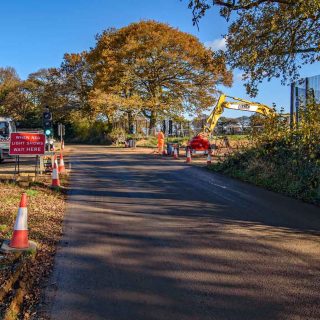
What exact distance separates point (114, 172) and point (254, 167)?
5.94 m

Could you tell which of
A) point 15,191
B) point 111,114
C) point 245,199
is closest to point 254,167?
point 245,199

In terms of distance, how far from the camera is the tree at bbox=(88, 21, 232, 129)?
43781mm

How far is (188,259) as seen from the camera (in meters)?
6.10

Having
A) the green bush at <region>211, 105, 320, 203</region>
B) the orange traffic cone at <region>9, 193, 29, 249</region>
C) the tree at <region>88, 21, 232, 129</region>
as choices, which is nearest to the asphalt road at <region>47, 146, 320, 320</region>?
the orange traffic cone at <region>9, 193, 29, 249</region>

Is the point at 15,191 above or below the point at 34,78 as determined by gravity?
below

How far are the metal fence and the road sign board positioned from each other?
27.4ft

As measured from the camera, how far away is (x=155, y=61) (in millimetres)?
44281

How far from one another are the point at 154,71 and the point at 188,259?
40611 mm

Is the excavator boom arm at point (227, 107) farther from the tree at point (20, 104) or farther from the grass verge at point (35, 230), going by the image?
the tree at point (20, 104)

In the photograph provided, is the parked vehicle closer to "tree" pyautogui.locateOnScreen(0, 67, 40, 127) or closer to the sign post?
the sign post

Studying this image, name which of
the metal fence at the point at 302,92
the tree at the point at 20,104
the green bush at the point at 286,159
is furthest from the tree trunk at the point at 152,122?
the metal fence at the point at 302,92

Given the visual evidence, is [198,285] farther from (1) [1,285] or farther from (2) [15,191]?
(2) [15,191]

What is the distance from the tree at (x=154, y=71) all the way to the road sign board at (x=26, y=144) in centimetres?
3000

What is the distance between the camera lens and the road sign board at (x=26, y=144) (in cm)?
1411
